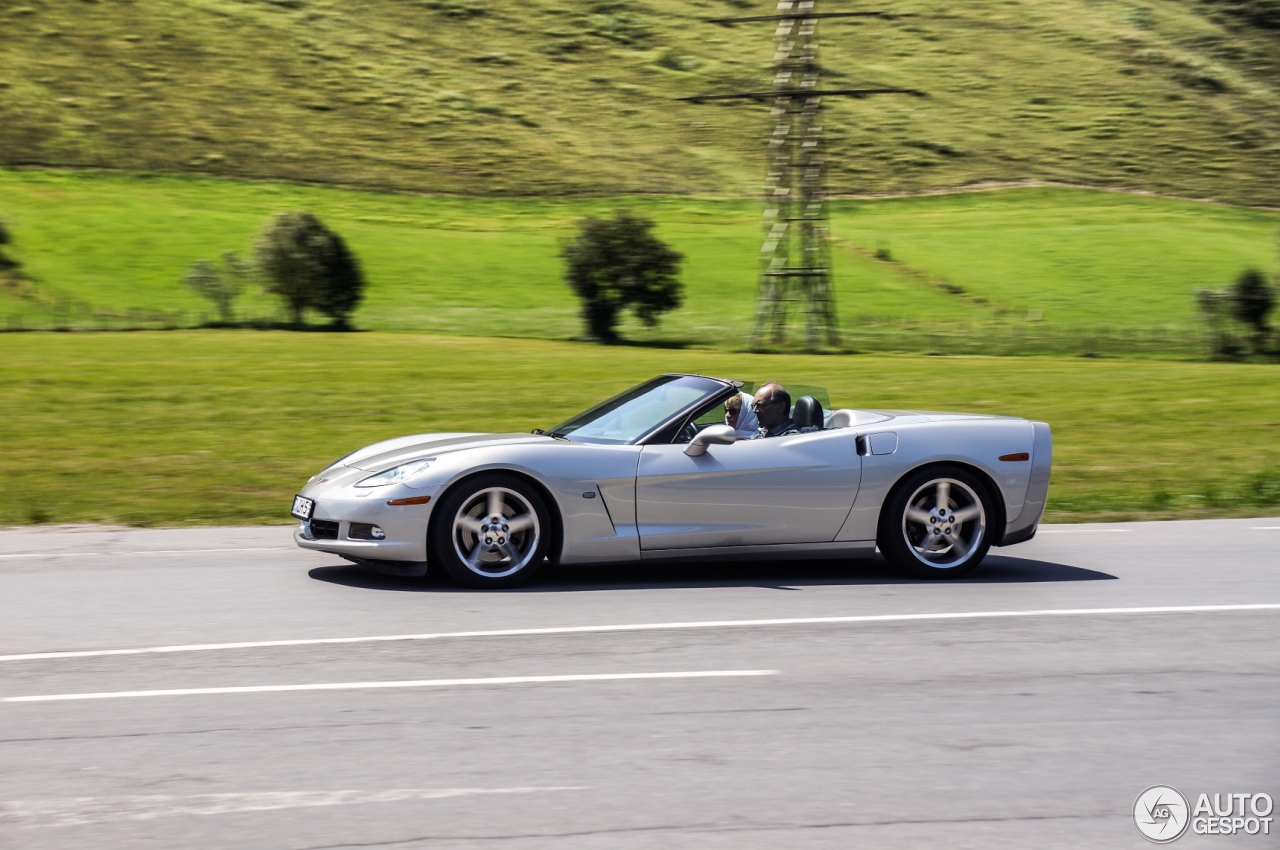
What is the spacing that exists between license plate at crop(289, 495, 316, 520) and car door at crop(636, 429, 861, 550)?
68.6 inches

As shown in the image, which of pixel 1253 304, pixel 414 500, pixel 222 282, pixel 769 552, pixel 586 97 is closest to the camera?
pixel 414 500

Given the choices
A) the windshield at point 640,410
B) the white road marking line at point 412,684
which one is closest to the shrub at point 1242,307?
the windshield at point 640,410

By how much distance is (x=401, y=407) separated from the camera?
2122 centimetres

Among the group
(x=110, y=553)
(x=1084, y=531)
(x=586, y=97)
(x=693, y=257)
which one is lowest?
(x=110, y=553)

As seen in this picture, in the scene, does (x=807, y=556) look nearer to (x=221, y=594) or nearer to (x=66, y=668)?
(x=221, y=594)

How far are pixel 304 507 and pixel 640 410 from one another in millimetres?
1948

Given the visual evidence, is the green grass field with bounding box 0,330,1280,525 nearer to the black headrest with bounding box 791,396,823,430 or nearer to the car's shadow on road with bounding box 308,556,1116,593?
the car's shadow on road with bounding box 308,556,1116,593

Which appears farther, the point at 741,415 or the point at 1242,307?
the point at 1242,307

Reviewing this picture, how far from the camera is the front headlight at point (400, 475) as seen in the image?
7746 mm

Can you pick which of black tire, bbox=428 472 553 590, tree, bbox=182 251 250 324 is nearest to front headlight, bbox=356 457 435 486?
black tire, bbox=428 472 553 590

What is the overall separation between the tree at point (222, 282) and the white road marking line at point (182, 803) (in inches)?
1554

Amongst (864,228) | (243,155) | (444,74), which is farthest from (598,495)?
(444,74)

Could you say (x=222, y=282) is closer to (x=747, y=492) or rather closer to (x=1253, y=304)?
(x=1253, y=304)

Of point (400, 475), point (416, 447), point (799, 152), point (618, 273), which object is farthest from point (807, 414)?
point (618, 273)
